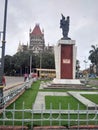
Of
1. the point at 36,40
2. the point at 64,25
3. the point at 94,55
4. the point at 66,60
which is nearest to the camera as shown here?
the point at 66,60

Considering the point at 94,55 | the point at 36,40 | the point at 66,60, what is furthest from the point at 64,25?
the point at 36,40

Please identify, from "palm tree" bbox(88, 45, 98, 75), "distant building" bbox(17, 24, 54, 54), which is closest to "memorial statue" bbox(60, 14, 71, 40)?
"palm tree" bbox(88, 45, 98, 75)

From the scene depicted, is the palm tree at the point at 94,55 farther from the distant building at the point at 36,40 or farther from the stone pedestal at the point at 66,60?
the stone pedestal at the point at 66,60

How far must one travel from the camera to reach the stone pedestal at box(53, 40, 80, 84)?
114 ft

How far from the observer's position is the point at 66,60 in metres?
35.2

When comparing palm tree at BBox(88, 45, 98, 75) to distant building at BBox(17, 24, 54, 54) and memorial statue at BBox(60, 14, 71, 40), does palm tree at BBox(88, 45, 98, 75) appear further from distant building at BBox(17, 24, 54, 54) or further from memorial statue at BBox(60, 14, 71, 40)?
memorial statue at BBox(60, 14, 71, 40)

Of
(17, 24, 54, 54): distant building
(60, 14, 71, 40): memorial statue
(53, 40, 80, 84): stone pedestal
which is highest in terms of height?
(17, 24, 54, 54): distant building

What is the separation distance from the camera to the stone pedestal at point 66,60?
3488cm

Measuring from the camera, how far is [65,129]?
9305 millimetres

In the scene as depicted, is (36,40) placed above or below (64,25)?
above

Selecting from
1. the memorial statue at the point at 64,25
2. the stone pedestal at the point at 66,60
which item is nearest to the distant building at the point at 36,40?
the memorial statue at the point at 64,25

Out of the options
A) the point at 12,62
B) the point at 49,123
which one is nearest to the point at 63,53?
the point at 49,123

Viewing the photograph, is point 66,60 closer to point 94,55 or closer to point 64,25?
point 64,25

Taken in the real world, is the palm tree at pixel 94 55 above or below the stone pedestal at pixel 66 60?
above
